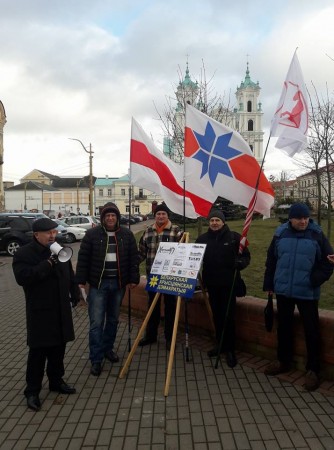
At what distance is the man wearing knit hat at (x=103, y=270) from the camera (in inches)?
188

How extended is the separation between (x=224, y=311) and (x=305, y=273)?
3.87 ft

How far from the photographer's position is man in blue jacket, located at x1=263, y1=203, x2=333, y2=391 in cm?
420

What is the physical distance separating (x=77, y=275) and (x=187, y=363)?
1717 millimetres

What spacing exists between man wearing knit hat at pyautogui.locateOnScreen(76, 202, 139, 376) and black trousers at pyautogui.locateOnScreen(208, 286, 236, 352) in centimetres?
100

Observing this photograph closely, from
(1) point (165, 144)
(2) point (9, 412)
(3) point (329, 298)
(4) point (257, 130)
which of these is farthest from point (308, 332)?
(4) point (257, 130)

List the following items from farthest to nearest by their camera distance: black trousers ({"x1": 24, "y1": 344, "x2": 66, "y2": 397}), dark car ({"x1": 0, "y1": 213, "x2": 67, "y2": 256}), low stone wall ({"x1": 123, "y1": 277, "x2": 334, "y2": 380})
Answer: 1. dark car ({"x1": 0, "y1": 213, "x2": 67, "y2": 256})
2. low stone wall ({"x1": 123, "y1": 277, "x2": 334, "y2": 380})
3. black trousers ({"x1": 24, "y1": 344, "x2": 66, "y2": 397})

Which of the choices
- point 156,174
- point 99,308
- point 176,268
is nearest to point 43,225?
point 99,308

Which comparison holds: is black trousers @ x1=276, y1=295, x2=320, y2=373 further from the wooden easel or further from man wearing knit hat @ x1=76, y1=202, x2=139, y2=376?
man wearing knit hat @ x1=76, y1=202, x2=139, y2=376

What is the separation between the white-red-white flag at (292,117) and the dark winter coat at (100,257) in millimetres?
2102

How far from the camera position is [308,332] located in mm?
4234

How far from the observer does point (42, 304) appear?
4.04 meters

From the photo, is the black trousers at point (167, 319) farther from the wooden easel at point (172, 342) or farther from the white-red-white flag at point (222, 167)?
the white-red-white flag at point (222, 167)

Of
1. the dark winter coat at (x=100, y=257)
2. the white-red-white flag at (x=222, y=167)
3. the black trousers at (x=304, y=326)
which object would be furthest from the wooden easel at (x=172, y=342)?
the black trousers at (x=304, y=326)

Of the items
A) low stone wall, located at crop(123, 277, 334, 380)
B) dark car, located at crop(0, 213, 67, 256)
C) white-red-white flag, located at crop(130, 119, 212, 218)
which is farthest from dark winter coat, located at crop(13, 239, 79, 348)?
dark car, located at crop(0, 213, 67, 256)
